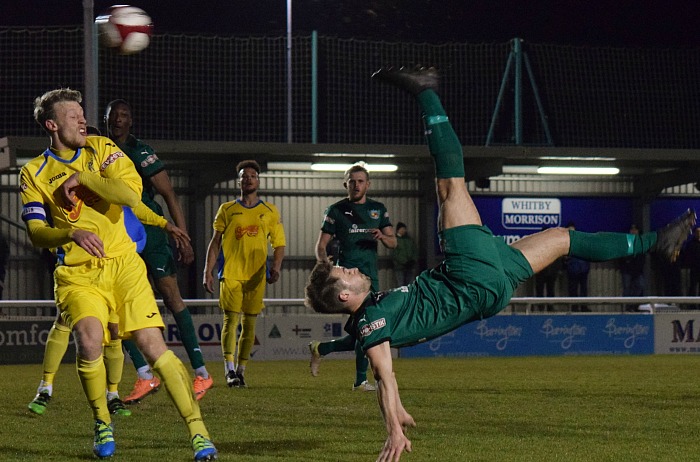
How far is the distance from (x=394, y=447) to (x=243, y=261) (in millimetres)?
6871

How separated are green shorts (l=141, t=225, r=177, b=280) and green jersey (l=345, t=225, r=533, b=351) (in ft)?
12.3

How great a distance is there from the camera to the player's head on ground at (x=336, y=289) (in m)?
6.17

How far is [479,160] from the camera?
22.8 meters

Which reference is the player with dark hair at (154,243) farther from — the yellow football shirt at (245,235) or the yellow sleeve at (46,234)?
the yellow football shirt at (245,235)

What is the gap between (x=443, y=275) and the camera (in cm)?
665

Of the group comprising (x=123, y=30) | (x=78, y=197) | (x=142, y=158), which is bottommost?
(x=78, y=197)

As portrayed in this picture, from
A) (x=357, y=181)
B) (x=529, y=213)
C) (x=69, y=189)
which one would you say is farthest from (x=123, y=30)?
(x=529, y=213)

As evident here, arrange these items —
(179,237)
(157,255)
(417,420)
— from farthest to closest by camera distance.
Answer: (157,255)
(417,420)
(179,237)

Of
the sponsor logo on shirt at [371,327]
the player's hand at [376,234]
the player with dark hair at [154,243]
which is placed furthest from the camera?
the player's hand at [376,234]

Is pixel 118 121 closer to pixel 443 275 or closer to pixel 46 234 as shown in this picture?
pixel 46 234

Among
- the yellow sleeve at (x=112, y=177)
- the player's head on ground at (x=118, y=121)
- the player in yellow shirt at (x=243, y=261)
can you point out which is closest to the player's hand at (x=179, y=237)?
the yellow sleeve at (x=112, y=177)

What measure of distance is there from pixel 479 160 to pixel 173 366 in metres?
16.9

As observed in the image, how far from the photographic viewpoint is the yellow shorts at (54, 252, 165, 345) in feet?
21.2

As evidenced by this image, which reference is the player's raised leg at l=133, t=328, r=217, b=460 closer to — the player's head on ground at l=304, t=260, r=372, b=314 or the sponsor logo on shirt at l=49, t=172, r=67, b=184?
the player's head on ground at l=304, t=260, r=372, b=314
